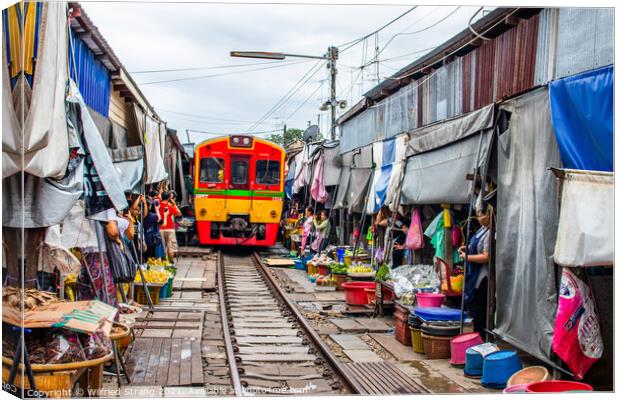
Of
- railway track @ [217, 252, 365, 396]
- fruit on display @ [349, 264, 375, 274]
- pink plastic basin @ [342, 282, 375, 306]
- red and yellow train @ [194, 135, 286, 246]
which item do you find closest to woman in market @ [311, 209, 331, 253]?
red and yellow train @ [194, 135, 286, 246]

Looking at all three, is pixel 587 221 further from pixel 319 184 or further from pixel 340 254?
pixel 319 184

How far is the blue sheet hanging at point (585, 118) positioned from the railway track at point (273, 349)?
9.68 ft

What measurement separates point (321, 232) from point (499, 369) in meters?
11.1

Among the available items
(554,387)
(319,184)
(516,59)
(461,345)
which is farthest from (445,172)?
(319,184)

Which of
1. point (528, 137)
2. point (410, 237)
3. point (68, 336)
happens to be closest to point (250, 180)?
point (410, 237)

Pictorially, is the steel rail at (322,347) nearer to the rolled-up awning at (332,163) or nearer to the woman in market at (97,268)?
the woman in market at (97,268)

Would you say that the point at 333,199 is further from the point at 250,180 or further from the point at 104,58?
the point at 104,58

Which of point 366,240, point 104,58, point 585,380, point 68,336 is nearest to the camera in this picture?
point 68,336

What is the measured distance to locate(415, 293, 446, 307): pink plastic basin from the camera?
915 centimetres

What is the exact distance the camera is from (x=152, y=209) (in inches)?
549

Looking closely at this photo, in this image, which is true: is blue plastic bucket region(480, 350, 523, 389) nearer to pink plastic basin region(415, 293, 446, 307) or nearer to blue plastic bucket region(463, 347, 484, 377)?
blue plastic bucket region(463, 347, 484, 377)

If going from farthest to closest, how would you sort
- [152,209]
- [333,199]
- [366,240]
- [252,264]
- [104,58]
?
[252,264] → [333,199] → [366,240] → [152,209] → [104,58]

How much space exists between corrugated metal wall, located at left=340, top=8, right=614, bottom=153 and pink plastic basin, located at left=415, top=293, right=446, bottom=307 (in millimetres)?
2534

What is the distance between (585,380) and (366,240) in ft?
31.4
